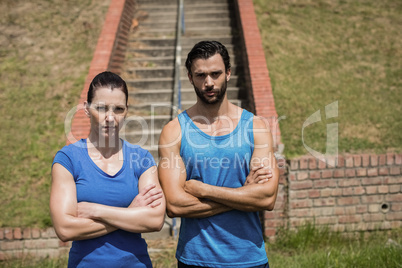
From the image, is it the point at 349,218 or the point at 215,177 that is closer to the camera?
the point at 215,177

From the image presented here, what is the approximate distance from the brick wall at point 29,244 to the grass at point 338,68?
330 cm

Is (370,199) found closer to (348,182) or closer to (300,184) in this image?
(348,182)

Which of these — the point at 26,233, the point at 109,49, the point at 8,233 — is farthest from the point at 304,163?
the point at 109,49

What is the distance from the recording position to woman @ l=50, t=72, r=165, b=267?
227 cm

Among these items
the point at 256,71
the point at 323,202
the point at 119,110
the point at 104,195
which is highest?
the point at 256,71

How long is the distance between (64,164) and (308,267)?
9.97 feet

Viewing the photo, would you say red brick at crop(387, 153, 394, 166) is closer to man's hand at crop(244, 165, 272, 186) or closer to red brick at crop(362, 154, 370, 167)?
red brick at crop(362, 154, 370, 167)

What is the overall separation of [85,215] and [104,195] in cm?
16

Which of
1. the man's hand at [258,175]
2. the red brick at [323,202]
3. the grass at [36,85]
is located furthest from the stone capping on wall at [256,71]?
the grass at [36,85]

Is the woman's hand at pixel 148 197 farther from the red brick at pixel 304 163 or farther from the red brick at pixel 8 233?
the red brick at pixel 8 233

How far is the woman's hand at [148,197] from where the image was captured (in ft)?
7.84

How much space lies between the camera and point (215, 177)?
8.55ft

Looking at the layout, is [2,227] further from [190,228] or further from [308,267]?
[308,267]

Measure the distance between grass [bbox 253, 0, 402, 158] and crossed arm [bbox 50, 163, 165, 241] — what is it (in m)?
3.28
